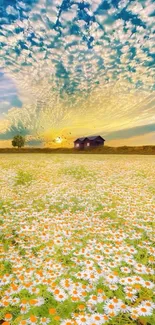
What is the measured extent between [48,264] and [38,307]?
114 centimetres

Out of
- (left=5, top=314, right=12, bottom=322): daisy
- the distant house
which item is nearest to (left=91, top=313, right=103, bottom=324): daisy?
(left=5, top=314, right=12, bottom=322): daisy

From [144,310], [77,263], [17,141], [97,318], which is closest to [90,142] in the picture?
[17,141]

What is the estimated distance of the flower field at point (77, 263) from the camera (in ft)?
11.4

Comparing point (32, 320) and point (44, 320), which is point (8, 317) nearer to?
point (32, 320)

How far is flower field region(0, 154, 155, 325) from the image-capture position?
3484 mm

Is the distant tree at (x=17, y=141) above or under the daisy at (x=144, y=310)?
above

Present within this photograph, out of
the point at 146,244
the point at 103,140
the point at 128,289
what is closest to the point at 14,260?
the point at 128,289

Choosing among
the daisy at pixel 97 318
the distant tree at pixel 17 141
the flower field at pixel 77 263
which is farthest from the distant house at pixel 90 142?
the daisy at pixel 97 318

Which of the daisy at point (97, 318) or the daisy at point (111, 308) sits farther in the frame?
the daisy at point (111, 308)

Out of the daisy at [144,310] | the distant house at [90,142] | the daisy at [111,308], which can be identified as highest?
the distant house at [90,142]

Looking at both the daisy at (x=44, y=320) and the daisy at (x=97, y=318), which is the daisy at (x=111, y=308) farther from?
the daisy at (x=44, y=320)

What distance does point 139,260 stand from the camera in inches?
198

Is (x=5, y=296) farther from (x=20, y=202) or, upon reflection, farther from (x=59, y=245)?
(x=20, y=202)

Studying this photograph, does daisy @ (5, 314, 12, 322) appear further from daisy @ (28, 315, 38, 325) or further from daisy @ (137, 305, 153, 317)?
daisy @ (137, 305, 153, 317)
